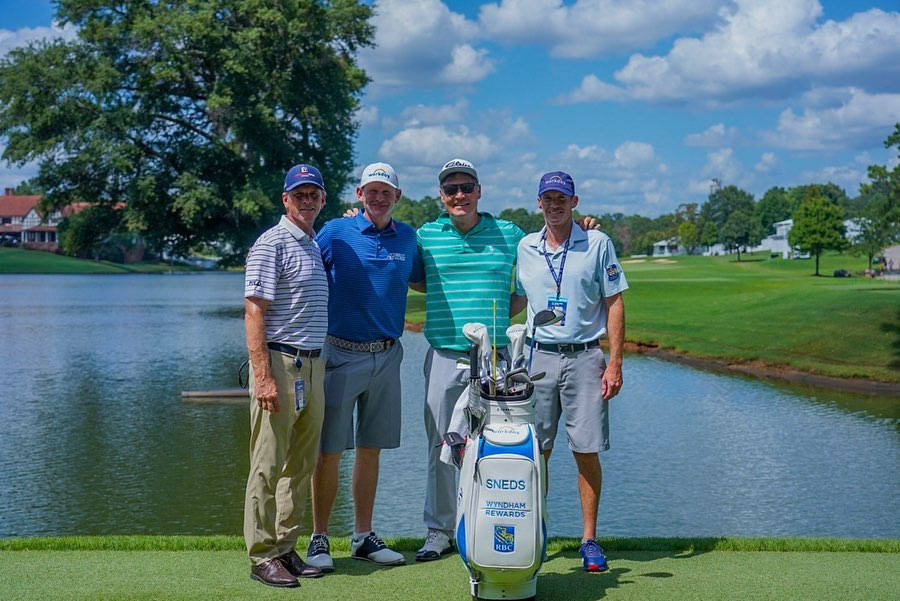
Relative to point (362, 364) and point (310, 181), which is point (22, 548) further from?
point (310, 181)

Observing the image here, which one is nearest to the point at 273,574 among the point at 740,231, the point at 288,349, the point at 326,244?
the point at 288,349

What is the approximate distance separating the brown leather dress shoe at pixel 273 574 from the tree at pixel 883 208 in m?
27.3

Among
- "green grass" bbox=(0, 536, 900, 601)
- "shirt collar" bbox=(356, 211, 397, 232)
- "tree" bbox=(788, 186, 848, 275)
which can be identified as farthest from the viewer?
"tree" bbox=(788, 186, 848, 275)

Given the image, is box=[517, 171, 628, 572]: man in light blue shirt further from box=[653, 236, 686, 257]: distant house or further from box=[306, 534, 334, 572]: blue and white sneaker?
box=[653, 236, 686, 257]: distant house

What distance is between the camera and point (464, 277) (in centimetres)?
613

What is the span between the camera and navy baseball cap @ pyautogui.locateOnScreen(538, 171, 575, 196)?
5.89 metres

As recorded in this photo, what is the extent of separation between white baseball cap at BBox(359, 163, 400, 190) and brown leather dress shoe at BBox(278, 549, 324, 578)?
219cm

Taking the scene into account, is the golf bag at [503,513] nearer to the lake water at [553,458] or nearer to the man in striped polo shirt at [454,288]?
the man in striped polo shirt at [454,288]

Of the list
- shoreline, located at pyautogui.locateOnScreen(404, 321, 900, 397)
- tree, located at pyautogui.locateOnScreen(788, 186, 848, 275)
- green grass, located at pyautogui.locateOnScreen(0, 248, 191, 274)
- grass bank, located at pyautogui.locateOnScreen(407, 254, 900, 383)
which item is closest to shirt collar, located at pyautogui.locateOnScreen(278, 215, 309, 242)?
shoreline, located at pyautogui.locateOnScreen(404, 321, 900, 397)

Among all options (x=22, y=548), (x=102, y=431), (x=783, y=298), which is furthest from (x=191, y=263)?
(x=22, y=548)

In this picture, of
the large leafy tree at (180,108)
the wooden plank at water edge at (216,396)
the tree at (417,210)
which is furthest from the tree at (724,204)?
the wooden plank at water edge at (216,396)

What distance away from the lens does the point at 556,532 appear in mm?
9953

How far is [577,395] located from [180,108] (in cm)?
3818

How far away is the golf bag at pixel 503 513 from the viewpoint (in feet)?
15.8
